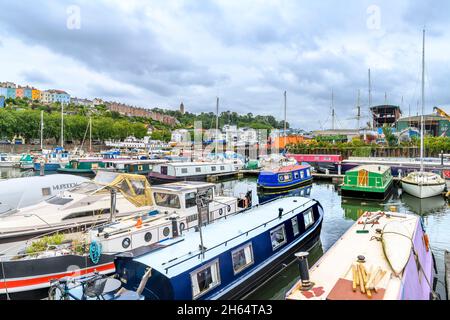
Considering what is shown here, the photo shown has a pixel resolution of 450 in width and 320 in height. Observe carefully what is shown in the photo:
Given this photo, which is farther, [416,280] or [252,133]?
[252,133]

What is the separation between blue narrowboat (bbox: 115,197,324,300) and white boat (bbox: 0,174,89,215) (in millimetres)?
12677

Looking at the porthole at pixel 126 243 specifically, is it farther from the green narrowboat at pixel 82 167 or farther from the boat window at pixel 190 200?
the green narrowboat at pixel 82 167

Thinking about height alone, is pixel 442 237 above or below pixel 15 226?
below

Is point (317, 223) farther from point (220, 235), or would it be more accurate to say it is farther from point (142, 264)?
point (142, 264)

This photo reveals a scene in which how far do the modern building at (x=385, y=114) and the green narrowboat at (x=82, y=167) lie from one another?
94.7 m

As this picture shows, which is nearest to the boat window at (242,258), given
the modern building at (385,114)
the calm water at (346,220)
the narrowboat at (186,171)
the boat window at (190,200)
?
the calm water at (346,220)

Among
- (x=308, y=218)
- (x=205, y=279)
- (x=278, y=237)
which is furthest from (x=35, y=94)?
(x=205, y=279)

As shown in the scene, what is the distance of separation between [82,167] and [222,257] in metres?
44.1

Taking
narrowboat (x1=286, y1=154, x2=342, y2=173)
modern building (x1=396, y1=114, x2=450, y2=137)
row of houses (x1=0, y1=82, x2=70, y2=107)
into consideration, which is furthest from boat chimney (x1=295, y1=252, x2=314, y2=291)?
row of houses (x1=0, y1=82, x2=70, y2=107)

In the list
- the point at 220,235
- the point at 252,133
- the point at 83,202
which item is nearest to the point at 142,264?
the point at 220,235

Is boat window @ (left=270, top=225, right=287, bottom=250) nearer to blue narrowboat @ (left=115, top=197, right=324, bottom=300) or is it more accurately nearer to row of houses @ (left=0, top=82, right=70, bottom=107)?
blue narrowboat @ (left=115, top=197, right=324, bottom=300)

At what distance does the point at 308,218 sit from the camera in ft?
47.6
